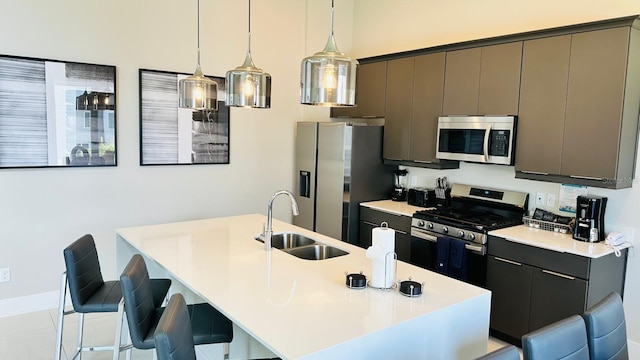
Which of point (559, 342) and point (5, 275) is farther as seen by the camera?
point (5, 275)

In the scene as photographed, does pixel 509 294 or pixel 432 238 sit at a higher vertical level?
pixel 432 238

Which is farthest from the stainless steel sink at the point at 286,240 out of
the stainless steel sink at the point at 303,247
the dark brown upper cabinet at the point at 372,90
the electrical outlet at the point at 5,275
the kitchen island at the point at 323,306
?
the electrical outlet at the point at 5,275

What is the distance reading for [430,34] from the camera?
4746 mm

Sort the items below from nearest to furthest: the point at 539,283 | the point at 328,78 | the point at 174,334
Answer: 1. the point at 174,334
2. the point at 328,78
3. the point at 539,283

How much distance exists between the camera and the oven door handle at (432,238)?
358 centimetres

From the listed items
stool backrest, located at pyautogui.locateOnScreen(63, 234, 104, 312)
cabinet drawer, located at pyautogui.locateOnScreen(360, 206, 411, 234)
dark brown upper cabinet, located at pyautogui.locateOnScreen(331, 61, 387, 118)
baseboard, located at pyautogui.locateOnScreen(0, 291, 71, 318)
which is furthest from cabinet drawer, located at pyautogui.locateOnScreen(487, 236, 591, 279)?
baseboard, located at pyautogui.locateOnScreen(0, 291, 71, 318)

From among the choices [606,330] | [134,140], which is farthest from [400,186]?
[606,330]

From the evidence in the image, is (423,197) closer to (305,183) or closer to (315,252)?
(305,183)

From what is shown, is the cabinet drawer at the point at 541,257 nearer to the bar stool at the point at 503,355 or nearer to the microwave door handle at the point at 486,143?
the microwave door handle at the point at 486,143

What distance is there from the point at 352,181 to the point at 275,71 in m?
1.56

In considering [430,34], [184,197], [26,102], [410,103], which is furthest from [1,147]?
[430,34]

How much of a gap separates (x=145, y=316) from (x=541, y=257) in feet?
8.55

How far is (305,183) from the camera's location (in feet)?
17.1

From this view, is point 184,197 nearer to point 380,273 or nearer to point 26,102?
point 26,102
